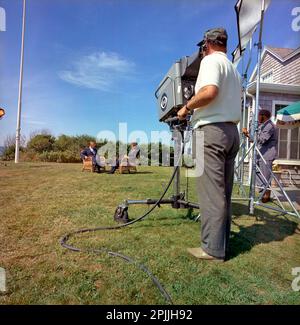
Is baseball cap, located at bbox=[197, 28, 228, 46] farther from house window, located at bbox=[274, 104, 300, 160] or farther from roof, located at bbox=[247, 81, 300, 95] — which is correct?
house window, located at bbox=[274, 104, 300, 160]

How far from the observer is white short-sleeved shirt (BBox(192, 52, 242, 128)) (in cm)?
214

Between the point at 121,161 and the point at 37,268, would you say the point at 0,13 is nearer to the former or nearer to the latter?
the point at 37,268

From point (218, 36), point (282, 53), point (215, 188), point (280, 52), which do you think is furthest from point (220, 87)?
point (280, 52)

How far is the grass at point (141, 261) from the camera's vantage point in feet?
5.58

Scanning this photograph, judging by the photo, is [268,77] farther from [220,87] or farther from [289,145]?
[220,87]

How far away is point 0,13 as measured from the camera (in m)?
2.69

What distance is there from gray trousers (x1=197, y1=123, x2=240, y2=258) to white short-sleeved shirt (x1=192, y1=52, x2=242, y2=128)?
73mm

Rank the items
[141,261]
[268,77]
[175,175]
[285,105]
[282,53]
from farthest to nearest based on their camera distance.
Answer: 1. [268,77]
2. [282,53]
3. [285,105]
4. [175,175]
5. [141,261]

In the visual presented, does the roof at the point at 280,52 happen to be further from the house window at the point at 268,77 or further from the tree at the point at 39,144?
the tree at the point at 39,144

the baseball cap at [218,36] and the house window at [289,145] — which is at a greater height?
the baseball cap at [218,36]

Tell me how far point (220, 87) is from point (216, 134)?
375mm

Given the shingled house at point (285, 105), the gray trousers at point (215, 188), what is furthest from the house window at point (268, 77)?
the gray trousers at point (215, 188)

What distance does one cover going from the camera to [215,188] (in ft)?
7.20
